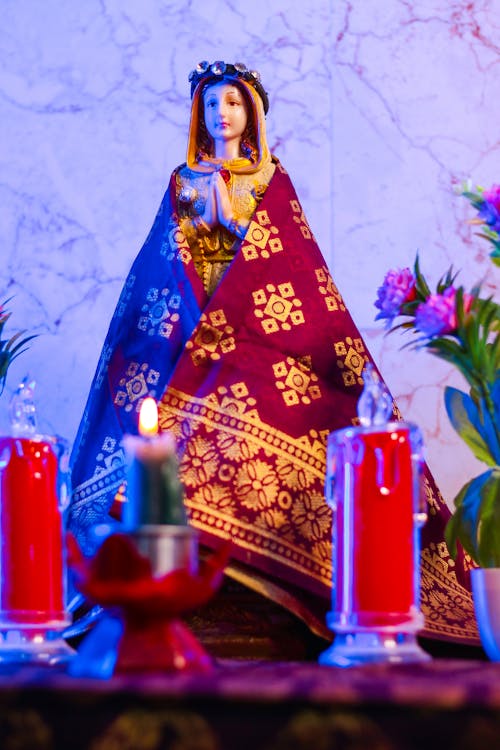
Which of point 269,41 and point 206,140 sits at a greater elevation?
point 269,41

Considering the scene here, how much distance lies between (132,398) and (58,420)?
0.98 metres

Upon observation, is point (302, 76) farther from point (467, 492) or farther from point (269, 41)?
point (467, 492)

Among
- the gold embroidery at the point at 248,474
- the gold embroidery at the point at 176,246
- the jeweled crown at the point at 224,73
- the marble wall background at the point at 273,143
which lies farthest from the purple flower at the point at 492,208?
the marble wall background at the point at 273,143

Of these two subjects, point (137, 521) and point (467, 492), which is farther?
point (467, 492)

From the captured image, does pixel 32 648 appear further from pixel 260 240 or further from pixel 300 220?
pixel 300 220

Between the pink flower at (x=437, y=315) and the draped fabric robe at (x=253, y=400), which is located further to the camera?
the draped fabric robe at (x=253, y=400)

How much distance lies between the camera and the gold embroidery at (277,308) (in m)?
2.12

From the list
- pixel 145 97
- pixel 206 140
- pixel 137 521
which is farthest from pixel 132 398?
pixel 145 97

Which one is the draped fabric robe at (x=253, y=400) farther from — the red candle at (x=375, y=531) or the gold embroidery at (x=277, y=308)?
the red candle at (x=375, y=531)

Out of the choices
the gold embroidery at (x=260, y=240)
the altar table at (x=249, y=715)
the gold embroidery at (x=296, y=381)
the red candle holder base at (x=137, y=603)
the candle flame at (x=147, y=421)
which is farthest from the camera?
the gold embroidery at (x=260, y=240)

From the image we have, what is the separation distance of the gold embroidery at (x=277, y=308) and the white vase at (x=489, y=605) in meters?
0.57

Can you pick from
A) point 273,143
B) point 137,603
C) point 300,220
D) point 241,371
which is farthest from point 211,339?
point 273,143

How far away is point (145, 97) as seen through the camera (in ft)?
10.5

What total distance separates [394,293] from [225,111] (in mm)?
660
